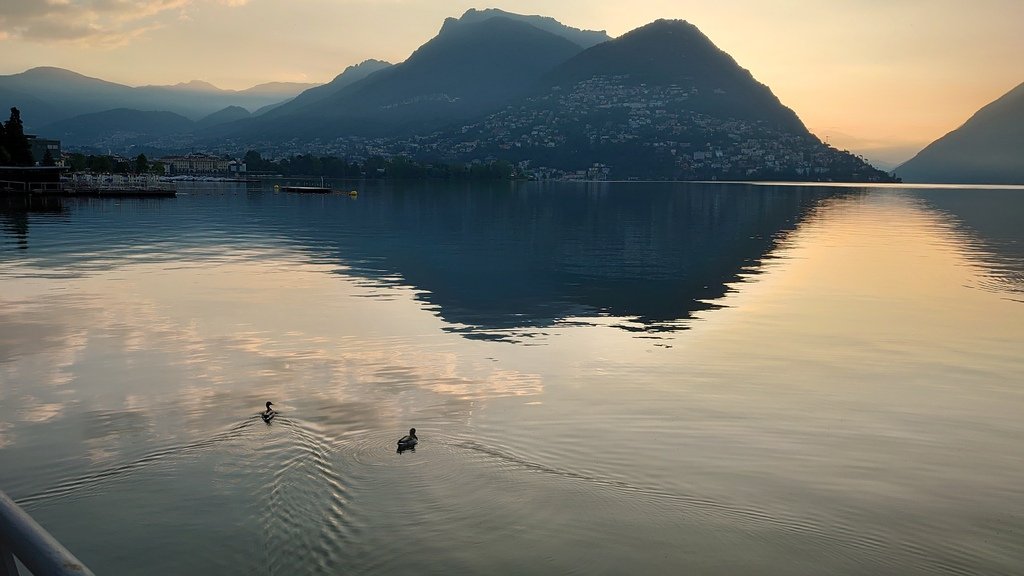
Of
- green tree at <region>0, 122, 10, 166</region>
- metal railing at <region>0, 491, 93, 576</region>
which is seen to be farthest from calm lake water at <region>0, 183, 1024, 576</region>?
green tree at <region>0, 122, 10, 166</region>

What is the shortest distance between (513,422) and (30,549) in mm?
15573

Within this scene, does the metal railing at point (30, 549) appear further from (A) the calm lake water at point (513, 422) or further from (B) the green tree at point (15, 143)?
(B) the green tree at point (15, 143)

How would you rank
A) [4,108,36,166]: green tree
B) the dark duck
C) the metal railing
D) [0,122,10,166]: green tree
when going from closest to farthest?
1. the metal railing
2. the dark duck
3. [0,122,10,166]: green tree
4. [4,108,36,166]: green tree

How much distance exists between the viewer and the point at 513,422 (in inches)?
726

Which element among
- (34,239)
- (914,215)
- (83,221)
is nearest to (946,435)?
(34,239)

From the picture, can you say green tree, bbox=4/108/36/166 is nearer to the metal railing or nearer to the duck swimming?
the duck swimming

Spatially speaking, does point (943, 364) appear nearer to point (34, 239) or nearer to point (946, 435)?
point (946, 435)

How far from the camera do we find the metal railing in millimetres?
3074

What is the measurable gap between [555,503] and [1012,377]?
59.5 feet

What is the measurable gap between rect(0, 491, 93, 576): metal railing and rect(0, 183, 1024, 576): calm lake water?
8729mm

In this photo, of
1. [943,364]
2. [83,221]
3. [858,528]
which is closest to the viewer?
[858,528]

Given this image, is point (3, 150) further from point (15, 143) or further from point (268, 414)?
point (268, 414)

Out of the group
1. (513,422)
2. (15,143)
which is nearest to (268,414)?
(513,422)

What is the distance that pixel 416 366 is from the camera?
78.5ft
